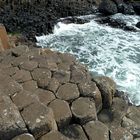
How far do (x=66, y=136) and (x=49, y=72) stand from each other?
4.54ft

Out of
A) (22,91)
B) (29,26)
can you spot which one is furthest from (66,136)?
(29,26)

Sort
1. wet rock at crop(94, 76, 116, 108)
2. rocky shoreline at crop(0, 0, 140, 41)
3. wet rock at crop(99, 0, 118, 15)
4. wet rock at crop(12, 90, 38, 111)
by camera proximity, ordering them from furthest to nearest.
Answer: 1. wet rock at crop(99, 0, 118, 15)
2. rocky shoreline at crop(0, 0, 140, 41)
3. wet rock at crop(94, 76, 116, 108)
4. wet rock at crop(12, 90, 38, 111)

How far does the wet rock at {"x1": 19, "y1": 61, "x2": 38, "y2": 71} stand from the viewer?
19.0 feet

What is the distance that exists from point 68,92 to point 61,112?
488mm

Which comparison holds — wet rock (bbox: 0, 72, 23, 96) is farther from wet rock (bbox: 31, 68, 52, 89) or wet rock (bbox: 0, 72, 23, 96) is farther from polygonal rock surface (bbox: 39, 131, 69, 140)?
polygonal rock surface (bbox: 39, 131, 69, 140)

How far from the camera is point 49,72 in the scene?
5770 mm

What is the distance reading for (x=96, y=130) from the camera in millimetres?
4910

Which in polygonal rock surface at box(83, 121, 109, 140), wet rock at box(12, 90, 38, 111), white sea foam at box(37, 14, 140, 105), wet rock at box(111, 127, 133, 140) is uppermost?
wet rock at box(12, 90, 38, 111)

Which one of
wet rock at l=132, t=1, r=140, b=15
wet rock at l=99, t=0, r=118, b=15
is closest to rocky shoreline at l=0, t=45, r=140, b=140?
wet rock at l=99, t=0, r=118, b=15

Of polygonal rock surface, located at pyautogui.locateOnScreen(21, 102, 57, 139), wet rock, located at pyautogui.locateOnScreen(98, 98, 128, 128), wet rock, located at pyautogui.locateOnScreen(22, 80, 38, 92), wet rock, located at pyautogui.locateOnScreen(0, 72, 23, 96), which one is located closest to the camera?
polygonal rock surface, located at pyautogui.locateOnScreen(21, 102, 57, 139)

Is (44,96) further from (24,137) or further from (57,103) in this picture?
(24,137)

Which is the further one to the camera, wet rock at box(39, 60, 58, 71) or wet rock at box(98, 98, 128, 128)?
wet rock at box(39, 60, 58, 71)

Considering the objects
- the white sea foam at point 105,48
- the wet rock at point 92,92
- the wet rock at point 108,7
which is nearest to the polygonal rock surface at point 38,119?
the wet rock at point 92,92

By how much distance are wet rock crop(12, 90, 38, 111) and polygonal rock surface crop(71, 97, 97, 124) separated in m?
0.66
